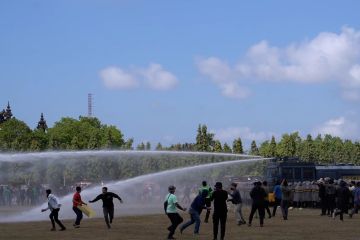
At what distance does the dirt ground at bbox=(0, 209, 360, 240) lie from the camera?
26672mm

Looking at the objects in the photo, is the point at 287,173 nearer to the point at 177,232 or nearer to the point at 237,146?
the point at 177,232

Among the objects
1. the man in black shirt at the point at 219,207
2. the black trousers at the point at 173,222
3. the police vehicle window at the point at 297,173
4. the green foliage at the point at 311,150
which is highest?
the green foliage at the point at 311,150

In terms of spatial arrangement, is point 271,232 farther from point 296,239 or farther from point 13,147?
point 13,147

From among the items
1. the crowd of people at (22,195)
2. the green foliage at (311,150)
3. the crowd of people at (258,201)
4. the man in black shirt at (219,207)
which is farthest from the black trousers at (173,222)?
the green foliage at (311,150)

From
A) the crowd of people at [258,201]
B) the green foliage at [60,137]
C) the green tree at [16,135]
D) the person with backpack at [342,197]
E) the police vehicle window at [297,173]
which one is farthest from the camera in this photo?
the green foliage at [60,137]

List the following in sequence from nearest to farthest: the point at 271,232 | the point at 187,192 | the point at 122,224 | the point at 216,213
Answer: the point at 216,213, the point at 271,232, the point at 122,224, the point at 187,192

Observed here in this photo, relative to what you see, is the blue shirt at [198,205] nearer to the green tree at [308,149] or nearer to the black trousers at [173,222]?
the black trousers at [173,222]

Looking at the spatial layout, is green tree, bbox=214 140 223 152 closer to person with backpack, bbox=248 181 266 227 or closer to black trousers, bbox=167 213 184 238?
person with backpack, bbox=248 181 266 227

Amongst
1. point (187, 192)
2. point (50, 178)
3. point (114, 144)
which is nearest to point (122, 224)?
point (187, 192)

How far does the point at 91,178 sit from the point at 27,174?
533 inches

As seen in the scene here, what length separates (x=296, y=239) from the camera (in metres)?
25.1

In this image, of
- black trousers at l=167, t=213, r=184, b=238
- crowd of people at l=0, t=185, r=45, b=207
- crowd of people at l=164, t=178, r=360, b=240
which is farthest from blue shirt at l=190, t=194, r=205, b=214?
crowd of people at l=0, t=185, r=45, b=207

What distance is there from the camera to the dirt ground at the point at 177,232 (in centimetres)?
2667

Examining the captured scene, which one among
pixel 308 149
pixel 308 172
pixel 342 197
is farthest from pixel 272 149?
pixel 342 197
